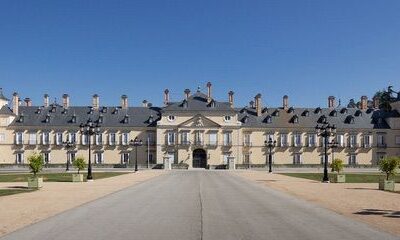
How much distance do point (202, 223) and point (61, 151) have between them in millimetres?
84725

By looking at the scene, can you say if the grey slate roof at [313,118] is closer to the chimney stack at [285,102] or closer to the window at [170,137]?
the chimney stack at [285,102]

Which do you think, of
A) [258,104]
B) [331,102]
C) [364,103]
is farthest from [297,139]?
[364,103]

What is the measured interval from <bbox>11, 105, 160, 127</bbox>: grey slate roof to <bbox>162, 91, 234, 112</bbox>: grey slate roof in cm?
516

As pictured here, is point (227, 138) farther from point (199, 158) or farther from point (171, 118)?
point (171, 118)

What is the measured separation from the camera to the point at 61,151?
320 feet

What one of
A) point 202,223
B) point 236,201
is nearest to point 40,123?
point 236,201

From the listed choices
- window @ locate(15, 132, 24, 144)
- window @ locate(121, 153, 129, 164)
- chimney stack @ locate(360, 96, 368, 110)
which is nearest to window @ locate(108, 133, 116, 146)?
window @ locate(121, 153, 129, 164)

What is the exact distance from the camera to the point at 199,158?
96.3m

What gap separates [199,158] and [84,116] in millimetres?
24167

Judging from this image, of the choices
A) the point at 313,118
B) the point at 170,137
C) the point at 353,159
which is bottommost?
the point at 353,159

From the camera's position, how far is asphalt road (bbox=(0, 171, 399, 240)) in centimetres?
1466

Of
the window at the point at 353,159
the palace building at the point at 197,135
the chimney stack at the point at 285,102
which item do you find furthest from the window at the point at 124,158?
the window at the point at 353,159

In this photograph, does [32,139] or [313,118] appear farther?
[313,118]

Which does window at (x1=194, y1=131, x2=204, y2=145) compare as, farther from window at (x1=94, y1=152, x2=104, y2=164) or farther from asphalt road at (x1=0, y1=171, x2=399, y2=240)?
asphalt road at (x1=0, y1=171, x2=399, y2=240)
